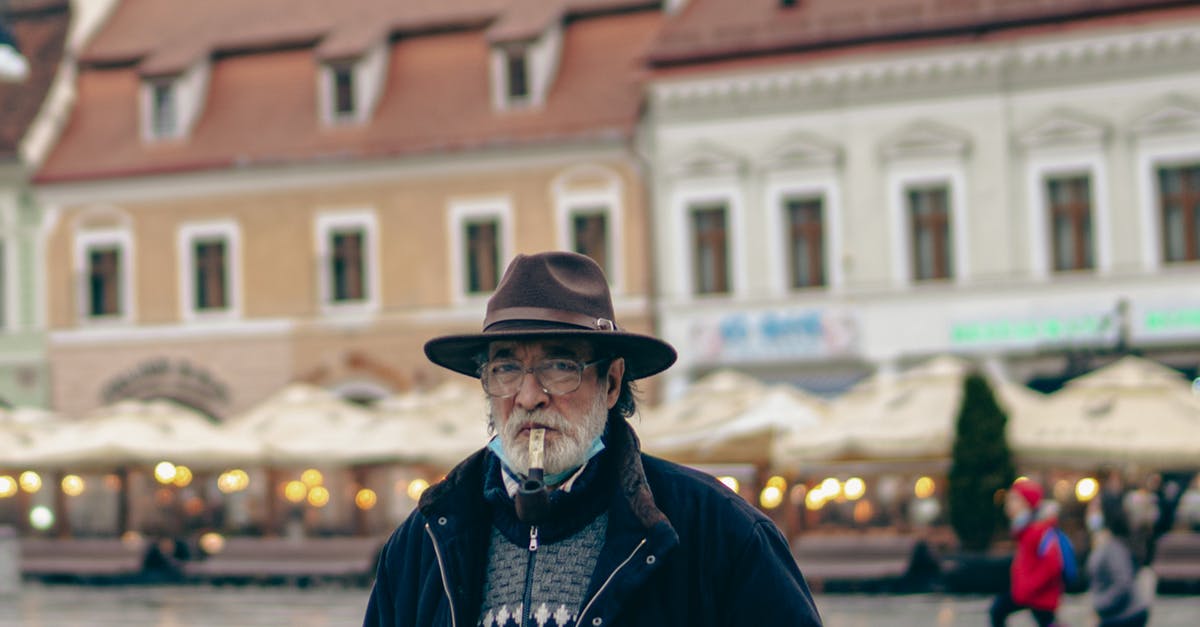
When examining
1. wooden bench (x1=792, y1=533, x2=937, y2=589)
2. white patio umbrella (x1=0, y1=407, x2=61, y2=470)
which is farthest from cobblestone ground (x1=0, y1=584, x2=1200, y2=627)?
white patio umbrella (x1=0, y1=407, x2=61, y2=470)

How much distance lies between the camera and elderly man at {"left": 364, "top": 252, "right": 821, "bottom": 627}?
359cm

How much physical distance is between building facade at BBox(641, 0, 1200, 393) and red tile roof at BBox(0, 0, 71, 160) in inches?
494

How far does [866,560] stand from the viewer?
76.8 ft

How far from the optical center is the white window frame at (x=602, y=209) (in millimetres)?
32625

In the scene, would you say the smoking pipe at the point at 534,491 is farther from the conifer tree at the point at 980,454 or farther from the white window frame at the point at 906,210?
the white window frame at the point at 906,210

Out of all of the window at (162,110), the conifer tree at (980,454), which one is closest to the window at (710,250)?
the conifer tree at (980,454)

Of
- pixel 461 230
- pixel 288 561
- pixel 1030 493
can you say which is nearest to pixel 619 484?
pixel 1030 493

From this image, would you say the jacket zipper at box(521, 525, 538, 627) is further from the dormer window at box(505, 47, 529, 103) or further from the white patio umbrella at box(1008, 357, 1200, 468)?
the dormer window at box(505, 47, 529, 103)

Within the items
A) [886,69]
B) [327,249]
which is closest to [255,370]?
[327,249]

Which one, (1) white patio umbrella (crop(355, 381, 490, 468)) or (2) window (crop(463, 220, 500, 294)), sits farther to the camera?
(2) window (crop(463, 220, 500, 294))

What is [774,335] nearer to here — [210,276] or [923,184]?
[923,184]

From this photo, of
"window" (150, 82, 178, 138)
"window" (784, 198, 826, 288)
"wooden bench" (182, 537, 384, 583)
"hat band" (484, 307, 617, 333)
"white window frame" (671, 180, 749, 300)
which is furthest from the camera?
"window" (150, 82, 178, 138)

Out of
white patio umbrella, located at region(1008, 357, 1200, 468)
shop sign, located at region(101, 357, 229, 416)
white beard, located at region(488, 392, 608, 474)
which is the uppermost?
white beard, located at region(488, 392, 608, 474)

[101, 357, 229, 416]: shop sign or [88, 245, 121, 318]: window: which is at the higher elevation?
[88, 245, 121, 318]: window
